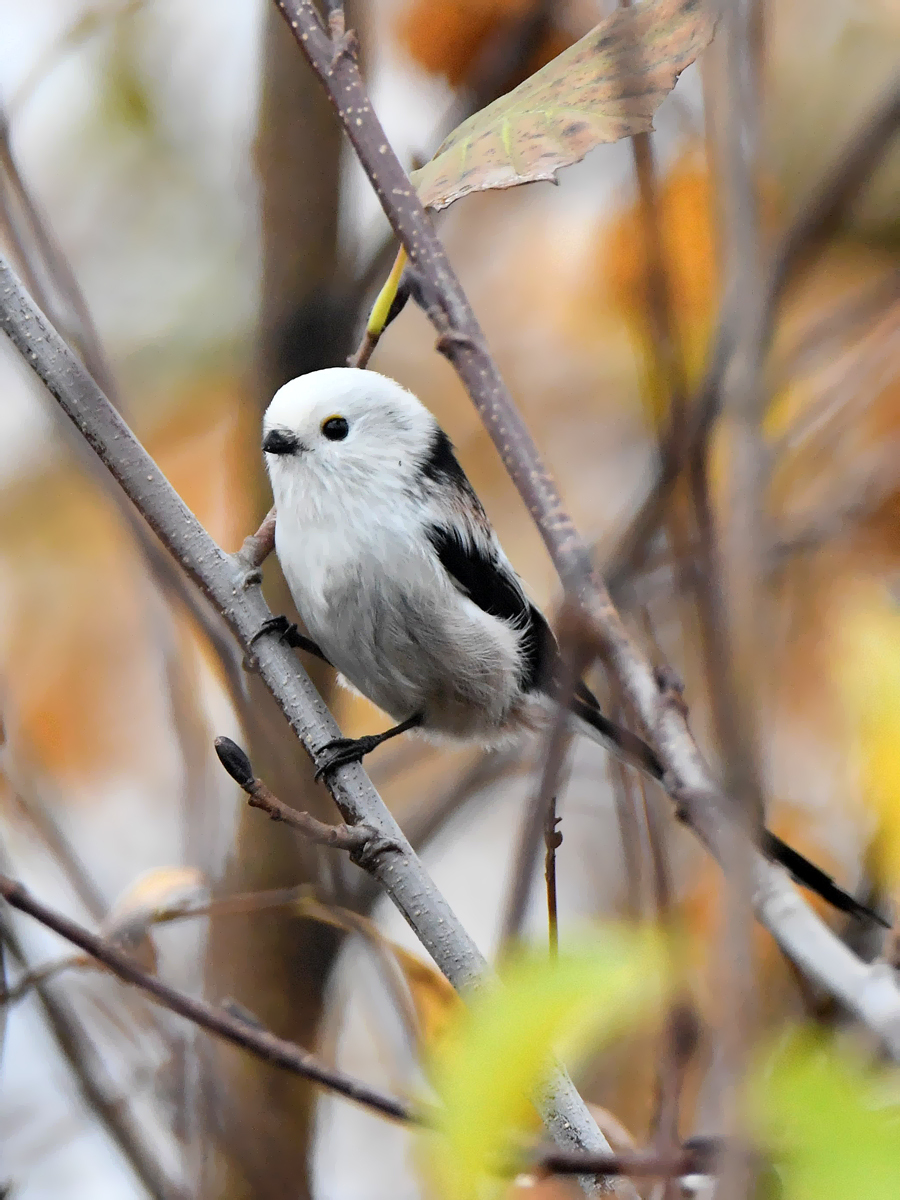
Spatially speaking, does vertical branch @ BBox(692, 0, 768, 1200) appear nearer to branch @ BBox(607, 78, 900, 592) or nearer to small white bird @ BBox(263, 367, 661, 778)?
branch @ BBox(607, 78, 900, 592)

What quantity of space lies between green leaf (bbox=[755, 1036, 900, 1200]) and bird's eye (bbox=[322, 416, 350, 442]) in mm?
1151

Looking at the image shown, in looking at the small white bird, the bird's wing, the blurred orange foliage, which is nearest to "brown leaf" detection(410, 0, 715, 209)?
the small white bird

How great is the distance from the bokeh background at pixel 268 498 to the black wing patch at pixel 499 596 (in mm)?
153

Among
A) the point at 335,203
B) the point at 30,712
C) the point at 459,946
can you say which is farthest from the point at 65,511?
the point at 459,946

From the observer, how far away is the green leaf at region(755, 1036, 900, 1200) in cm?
30

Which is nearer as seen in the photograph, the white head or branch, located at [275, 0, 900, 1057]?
branch, located at [275, 0, 900, 1057]

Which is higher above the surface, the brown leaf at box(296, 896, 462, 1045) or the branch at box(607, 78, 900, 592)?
the branch at box(607, 78, 900, 592)

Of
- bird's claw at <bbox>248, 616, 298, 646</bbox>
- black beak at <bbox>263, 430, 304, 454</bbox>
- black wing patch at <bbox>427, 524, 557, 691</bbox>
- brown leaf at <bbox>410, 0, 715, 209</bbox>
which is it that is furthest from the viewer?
black wing patch at <bbox>427, 524, 557, 691</bbox>

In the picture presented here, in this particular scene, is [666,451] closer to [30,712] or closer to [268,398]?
[268,398]

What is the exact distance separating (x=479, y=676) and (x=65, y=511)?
3.08 ft

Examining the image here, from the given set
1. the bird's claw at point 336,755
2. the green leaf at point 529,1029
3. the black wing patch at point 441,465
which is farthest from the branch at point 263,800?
the black wing patch at point 441,465

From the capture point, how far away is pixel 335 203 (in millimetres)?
1736

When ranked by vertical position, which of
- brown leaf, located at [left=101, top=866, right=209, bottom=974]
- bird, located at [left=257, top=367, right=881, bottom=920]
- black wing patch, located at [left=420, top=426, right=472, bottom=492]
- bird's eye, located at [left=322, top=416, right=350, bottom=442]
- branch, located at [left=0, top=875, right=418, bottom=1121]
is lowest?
branch, located at [left=0, top=875, right=418, bottom=1121]

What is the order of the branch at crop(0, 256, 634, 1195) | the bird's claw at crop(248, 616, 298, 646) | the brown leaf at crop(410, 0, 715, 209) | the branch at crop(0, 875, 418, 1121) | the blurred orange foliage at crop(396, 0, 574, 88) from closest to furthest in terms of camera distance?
1. the branch at crop(0, 875, 418, 1121)
2. the brown leaf at crop(410, 0, 715, 209)
3. the branch at crop(0, 256, 634, 1195)
4. the bird's claw at crop(248, 616, 298, 646)
5. the blurred orange foliage at crop(396, 0, 574, 88)
